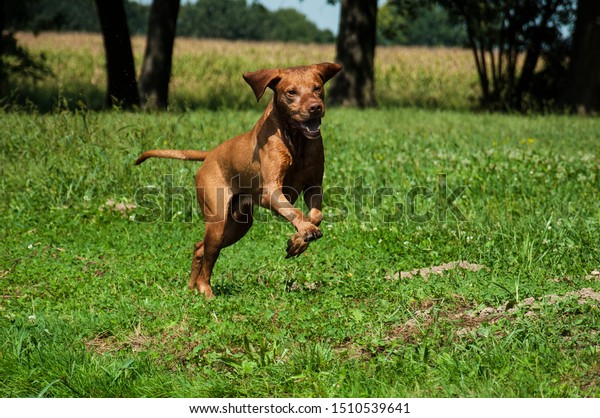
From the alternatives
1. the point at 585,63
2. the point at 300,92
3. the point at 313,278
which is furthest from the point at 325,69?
the point at 585,63

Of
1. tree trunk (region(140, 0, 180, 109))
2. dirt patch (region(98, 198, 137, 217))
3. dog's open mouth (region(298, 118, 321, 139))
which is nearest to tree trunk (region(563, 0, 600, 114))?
tree trunk (region(140, 0, 180, 109))

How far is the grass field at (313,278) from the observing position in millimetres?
4430

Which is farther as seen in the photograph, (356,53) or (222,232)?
(356,53)

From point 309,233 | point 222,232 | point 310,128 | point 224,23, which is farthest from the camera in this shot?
point 224,23

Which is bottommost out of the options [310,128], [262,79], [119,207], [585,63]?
[119,207]

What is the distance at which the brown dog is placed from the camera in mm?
5168

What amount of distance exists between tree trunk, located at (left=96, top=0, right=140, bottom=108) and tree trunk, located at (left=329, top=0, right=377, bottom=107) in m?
7.30

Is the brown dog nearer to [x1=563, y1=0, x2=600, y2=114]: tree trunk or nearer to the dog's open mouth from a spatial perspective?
the dog's open mouth

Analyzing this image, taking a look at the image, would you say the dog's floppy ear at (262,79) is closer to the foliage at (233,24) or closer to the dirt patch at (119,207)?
the dirt patch at (119,207)

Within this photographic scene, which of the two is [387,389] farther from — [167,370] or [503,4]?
[503,4]

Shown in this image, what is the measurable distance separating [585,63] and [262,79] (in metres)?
17.8

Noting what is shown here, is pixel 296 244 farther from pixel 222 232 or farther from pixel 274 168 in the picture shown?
pixel 222 232

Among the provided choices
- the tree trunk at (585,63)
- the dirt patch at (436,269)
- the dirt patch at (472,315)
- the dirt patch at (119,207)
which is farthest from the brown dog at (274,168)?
the tree trunk at (585,63)

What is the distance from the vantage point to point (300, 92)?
5203 mm
